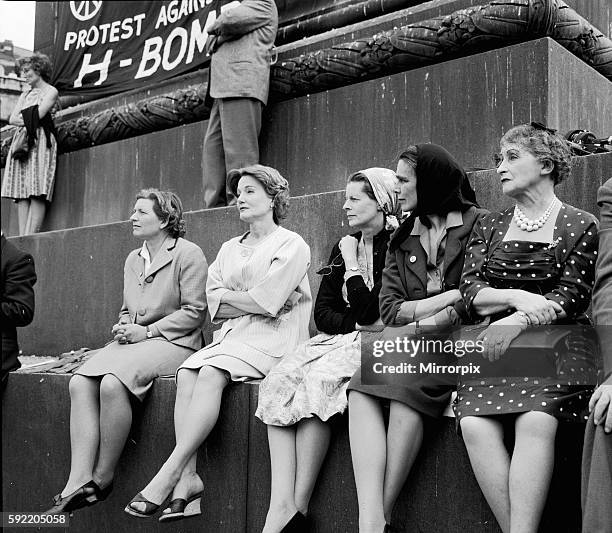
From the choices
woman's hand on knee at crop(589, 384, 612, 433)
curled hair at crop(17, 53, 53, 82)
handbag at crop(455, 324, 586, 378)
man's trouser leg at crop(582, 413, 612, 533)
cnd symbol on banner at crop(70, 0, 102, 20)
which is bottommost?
man's trouser leg at crop(582, 413, 612, 533)

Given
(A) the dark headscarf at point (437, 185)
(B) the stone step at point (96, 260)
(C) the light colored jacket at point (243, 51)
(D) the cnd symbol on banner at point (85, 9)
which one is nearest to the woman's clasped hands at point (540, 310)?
(A) the dark headscarf at point (437, 185)

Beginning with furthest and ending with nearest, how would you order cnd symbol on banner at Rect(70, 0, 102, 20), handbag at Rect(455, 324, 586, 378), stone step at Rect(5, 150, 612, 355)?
cnd symbol on banner at Rect(70, 0, 102, 20)
stone step at Rect(5, 150, 612, 355)
handbag at Rect(455, 324, 586, 378)

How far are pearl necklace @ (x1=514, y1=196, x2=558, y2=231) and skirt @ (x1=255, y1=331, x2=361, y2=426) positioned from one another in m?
0.93

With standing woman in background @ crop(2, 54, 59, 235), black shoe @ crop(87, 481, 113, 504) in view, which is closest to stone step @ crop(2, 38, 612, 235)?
standing woman in background @ crop(2, 54, 59, 235)

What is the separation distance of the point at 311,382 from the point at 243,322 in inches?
32.2

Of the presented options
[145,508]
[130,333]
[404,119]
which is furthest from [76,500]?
[404,119]

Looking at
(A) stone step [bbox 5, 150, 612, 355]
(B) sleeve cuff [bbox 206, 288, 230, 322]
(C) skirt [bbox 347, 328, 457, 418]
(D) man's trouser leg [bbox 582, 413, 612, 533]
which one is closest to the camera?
(D) man's trouser leg [bbox 582, 413, 612, 533]

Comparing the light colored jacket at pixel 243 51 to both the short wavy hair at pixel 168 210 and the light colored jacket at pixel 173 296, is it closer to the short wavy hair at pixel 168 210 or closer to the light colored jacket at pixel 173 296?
the short wavy hair at pixel 168 210

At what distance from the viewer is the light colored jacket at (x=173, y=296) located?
16.8 feet

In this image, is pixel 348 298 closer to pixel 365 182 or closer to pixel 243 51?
pixel 365 182

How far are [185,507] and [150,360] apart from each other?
37.1 inches

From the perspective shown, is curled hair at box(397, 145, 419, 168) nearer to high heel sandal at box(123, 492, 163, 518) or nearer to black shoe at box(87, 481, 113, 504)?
high heel sandal at box(123, 492, 163, 518)

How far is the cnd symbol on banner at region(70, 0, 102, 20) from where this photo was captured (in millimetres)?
9414

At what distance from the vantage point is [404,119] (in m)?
6.11
